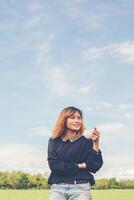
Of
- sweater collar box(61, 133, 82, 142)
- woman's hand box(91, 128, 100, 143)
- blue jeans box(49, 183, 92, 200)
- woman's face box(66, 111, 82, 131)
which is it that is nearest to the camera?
woman's hand box(91, 128, 100, 143)

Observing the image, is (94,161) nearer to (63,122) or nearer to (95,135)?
(95,135)

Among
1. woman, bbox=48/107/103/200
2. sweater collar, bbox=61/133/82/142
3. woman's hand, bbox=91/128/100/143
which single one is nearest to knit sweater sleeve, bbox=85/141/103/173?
woman, bbox=48/107/103/200

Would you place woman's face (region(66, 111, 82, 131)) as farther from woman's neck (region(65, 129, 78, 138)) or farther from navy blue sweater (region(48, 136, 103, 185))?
navy blue sweater (region(48, 136, 103, 185))

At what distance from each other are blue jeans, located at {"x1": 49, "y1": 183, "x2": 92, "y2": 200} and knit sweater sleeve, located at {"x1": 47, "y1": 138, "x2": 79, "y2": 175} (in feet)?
0.62

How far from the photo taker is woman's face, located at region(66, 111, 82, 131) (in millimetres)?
8258

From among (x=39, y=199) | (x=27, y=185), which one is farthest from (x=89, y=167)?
(x=27, y=185)

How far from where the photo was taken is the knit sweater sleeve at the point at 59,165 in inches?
319

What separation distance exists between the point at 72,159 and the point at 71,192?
1.53ft

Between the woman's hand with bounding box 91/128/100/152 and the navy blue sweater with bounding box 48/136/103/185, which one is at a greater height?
the woman's hand with bounding box 91/128/100/152

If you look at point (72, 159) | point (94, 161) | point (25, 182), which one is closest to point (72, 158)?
point (72, 159)

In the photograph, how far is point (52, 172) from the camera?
8.28 metres

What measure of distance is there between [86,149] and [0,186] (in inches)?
812

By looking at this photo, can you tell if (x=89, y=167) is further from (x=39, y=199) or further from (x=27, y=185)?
(x=27, y=185)

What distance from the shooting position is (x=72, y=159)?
27.0ft
